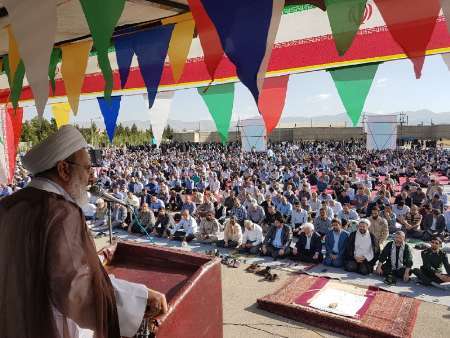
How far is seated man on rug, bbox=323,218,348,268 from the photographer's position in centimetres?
711

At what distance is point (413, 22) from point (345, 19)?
34 centimetres

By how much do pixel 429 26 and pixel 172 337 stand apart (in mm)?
2095

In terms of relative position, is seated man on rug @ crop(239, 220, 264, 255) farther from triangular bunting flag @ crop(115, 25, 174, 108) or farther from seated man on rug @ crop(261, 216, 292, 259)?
triangular bunting flag @ crop(115, 25, 174, 108)

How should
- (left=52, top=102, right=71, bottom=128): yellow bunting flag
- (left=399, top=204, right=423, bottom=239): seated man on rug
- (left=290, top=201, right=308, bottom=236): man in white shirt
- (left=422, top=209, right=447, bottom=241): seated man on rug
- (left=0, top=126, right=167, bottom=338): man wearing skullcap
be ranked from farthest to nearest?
(left=290, top=201, right=308, bottom=236): man in white shirt < (left=399, top=204, right=423, bottom=239): seated man on rug < (left=422, top=209, right=447, bottom=241): seated man on rug < (left=52, top=102, right=71, bottom=128): yellow bunting flag < (left=0, top=126, right=167, bottom=338): man wearing skullcap

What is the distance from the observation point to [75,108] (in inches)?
161

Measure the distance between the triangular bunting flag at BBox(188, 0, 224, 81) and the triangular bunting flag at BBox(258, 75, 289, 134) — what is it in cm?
151

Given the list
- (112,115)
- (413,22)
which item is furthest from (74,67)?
(413,22)

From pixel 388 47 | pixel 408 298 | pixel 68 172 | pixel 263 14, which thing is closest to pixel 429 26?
pixel 263 14

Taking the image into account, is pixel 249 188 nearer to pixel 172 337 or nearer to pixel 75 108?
pixel 75 108

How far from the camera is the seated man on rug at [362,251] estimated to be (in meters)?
6.79

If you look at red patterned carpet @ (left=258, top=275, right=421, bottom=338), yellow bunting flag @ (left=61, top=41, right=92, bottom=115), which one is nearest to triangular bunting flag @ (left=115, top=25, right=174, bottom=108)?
yellow bunting flag @ (left=61, top=41, right=92, bottom=115)

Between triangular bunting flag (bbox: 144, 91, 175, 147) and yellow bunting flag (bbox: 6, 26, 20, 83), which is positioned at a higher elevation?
yellow bunting flag (bbox: 6, 26, 20, 83)

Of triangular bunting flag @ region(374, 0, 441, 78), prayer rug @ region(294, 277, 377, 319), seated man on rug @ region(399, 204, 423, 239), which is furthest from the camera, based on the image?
seated man on rug @ region(399, 204, 423, 239)

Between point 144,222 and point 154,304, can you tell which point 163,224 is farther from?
point 154,304
